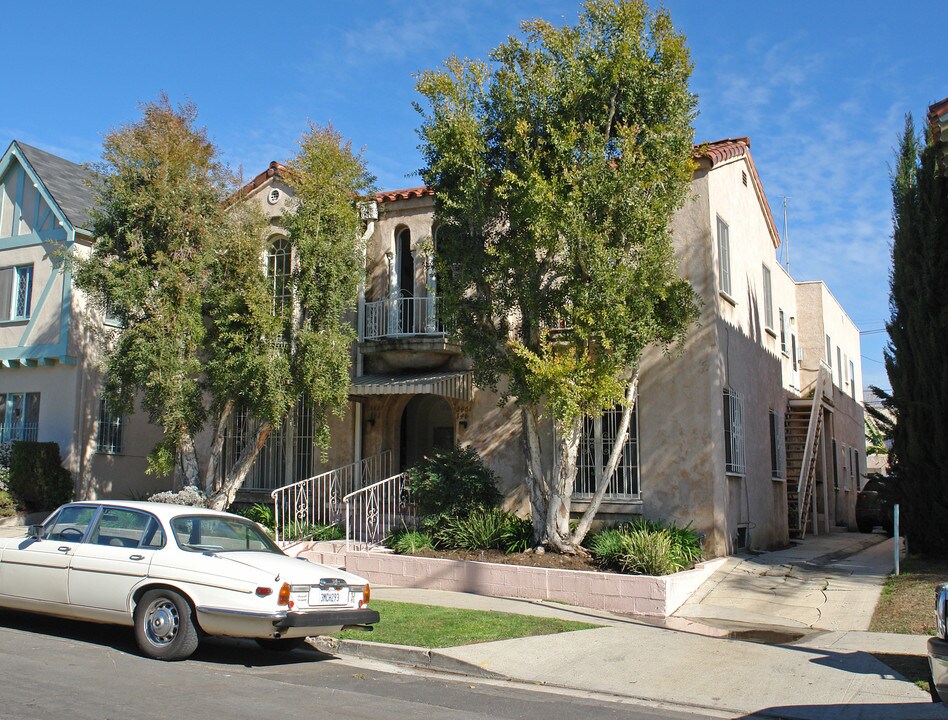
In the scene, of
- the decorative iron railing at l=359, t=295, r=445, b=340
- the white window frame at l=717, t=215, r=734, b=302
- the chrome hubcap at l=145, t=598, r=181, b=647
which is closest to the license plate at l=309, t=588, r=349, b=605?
the chrome hubcap at l=145, t=598, r=181, b=647

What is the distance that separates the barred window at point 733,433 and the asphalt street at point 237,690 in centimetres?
746

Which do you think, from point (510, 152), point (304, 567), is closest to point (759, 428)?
point (510, 152)

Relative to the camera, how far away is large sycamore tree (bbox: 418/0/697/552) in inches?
461

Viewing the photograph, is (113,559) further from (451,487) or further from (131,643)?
(451,487)

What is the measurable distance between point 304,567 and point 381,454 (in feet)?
27.1

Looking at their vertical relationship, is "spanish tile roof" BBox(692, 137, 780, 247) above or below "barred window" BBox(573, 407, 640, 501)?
above

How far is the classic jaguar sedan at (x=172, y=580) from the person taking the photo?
7719mm

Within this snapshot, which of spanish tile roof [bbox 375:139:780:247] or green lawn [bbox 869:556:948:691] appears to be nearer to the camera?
green lawn [bbox 869:556:948:691]

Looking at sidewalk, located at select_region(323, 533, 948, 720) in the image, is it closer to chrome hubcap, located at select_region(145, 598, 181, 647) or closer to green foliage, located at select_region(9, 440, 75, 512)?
chrome hubcap, located at select_region(145, 598, 181, 647)

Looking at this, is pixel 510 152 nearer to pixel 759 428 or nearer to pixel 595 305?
pixel 595 305

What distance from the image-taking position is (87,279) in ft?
46.2

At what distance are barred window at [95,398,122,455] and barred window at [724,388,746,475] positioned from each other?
13.6m

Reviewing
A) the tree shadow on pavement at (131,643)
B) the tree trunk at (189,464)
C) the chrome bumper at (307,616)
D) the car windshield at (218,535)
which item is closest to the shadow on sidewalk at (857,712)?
the chrome bumper at (307,616)

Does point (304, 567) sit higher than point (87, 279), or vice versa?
point (87, 279)
